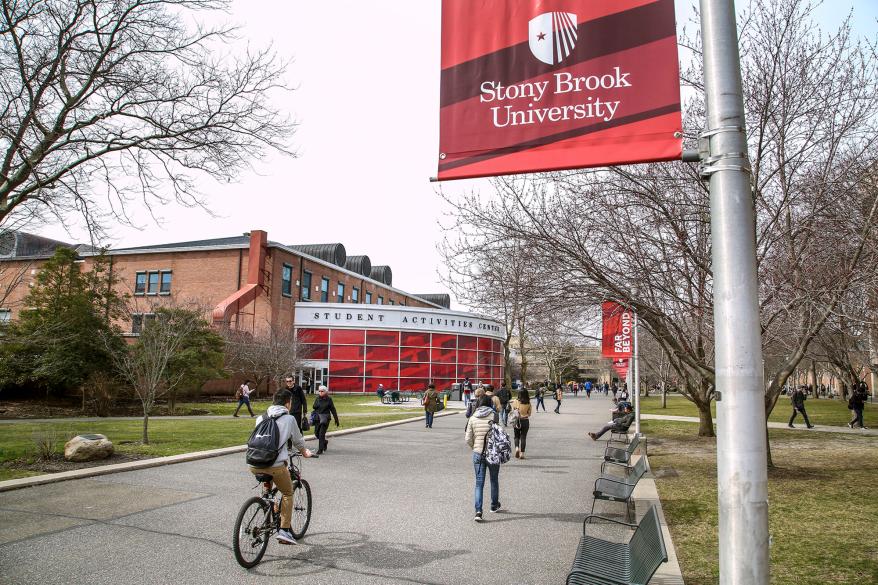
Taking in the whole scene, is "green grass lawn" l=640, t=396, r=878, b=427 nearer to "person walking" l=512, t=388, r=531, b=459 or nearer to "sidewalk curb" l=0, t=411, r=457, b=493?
"person walking" l=512, t=388, r=531, b=459

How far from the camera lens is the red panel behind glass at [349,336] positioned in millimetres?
54594

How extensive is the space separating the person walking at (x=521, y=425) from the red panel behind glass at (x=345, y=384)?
39831 millimetres

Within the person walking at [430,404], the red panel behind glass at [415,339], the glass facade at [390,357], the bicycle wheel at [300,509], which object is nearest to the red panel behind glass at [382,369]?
the glass facade at [390,357]

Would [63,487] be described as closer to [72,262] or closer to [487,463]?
[487,463]

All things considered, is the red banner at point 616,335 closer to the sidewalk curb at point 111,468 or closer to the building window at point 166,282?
the sidewalk curb at point 111,468

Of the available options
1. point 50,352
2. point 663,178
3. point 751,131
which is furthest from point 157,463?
point 50,352

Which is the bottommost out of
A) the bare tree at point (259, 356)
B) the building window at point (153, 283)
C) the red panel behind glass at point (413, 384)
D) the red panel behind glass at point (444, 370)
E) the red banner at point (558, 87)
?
the red panel behind glass at point (413, 384)

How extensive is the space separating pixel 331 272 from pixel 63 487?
162ft

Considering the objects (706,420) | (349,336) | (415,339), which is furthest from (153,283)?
(706,420)

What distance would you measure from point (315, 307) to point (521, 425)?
40.4m

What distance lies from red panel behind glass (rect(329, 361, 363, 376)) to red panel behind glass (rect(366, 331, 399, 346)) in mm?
2352

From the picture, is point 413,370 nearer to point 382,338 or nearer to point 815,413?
point 382,338

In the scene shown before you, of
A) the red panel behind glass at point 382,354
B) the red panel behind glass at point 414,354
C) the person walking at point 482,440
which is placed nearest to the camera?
the person walking at point 482,440

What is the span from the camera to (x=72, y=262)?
29.7 meters
